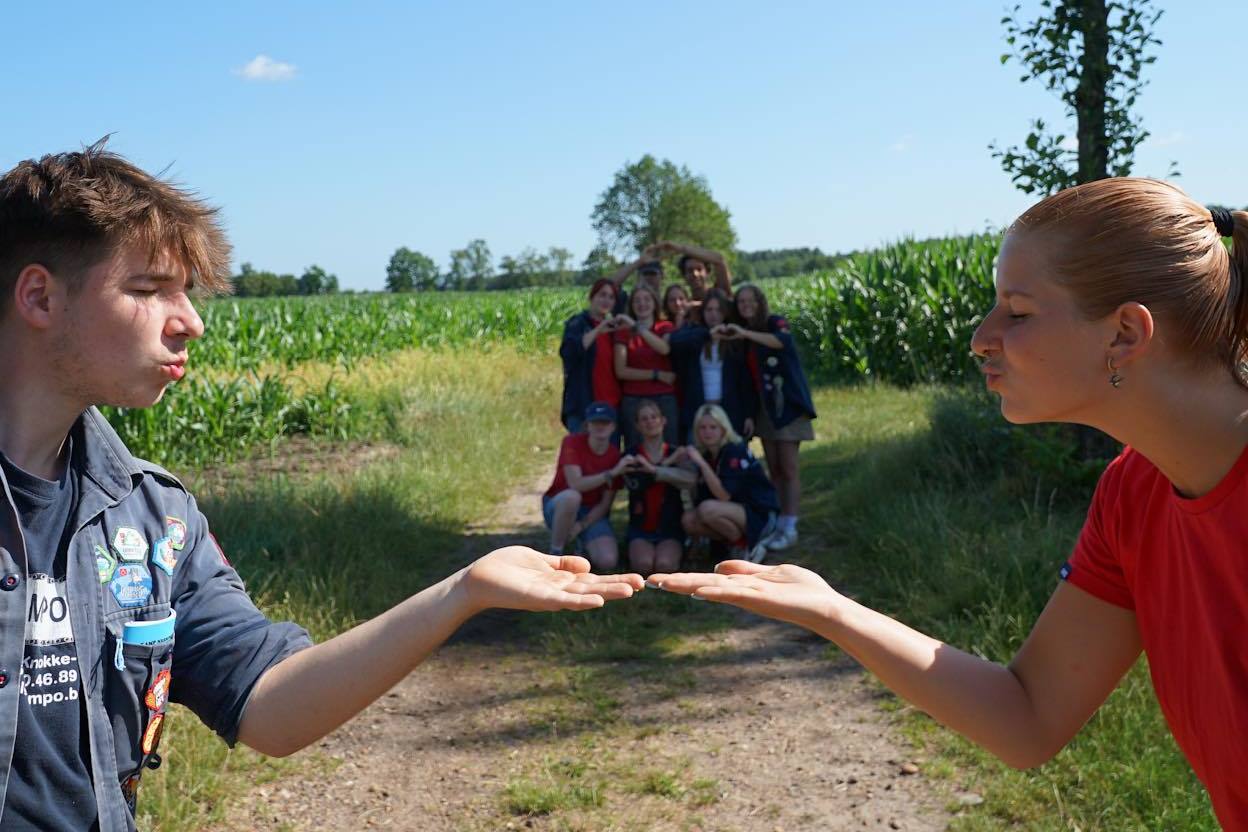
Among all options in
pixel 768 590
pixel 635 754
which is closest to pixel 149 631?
pixel 768 590

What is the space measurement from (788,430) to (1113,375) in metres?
6.11

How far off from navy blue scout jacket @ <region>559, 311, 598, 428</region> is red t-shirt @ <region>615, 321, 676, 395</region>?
247 millimetres

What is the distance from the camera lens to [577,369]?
26.0 ft

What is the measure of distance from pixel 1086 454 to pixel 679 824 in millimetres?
4121

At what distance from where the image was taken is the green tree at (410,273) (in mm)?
68119

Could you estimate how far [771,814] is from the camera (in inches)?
145

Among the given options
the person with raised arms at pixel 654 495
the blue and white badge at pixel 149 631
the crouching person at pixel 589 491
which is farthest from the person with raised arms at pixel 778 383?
the blue and white badge at pixel 149 631

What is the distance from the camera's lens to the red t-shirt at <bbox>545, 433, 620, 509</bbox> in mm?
7070

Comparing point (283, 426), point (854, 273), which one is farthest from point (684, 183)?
point (283, 426)

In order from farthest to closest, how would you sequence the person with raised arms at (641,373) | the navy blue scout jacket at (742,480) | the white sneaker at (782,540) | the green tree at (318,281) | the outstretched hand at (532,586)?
1. the green tree at (318,281)
2. the person with raised arms at (641,373)
3. the white sneaker at (782,540)
4. the navy blue scout jacket at (742,480)
5. the outstretched hand at (532,586)

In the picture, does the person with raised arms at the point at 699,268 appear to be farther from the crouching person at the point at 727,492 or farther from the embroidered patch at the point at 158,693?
the embroidered patch at the point at 158,693

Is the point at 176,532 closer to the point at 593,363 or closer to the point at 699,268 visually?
the point at 593,363

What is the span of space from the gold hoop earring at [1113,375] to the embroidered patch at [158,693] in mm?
1583

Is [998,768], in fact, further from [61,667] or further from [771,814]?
[61,667]
